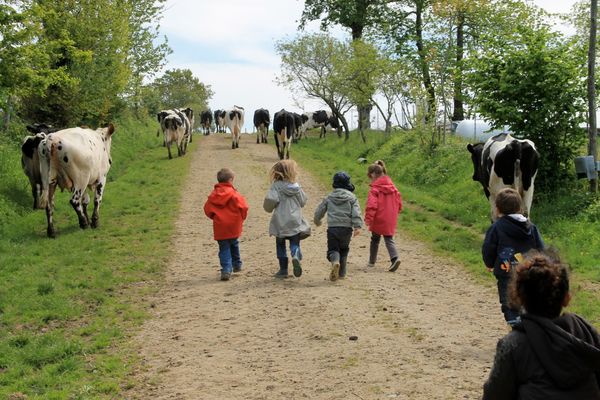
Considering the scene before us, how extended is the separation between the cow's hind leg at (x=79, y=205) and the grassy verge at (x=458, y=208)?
22.7ft

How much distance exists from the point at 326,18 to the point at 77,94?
1965 cm

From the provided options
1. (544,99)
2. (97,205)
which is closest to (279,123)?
(97,205)

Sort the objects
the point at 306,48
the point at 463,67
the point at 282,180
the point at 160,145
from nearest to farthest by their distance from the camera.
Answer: the point at 282,180
the point at 463,67
the point at 160,145
the point at 306,48

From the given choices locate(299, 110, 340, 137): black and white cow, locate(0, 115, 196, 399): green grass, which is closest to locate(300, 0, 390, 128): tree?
locate(299, 110, 340, 137): black and white cow

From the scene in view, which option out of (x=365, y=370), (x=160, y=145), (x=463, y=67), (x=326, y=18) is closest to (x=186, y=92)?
(x=326, y=18)

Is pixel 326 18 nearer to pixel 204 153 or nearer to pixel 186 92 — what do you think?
pixel 204 153

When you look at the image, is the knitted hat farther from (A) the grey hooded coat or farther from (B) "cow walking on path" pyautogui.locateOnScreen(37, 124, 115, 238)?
(B) "cow walking on path" pyautogui.locateOnScreen(37, 124, 115, 238)

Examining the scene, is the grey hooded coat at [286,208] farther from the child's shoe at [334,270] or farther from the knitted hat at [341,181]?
the child's shoe at [334,270]

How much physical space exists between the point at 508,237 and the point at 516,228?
119 millimetres

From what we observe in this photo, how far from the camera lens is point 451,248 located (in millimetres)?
12586

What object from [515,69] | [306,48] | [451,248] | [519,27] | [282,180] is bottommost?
[451,248]

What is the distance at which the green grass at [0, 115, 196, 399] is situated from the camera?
6.83 metres

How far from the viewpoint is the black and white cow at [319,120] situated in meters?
43.0

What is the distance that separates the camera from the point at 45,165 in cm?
1404
